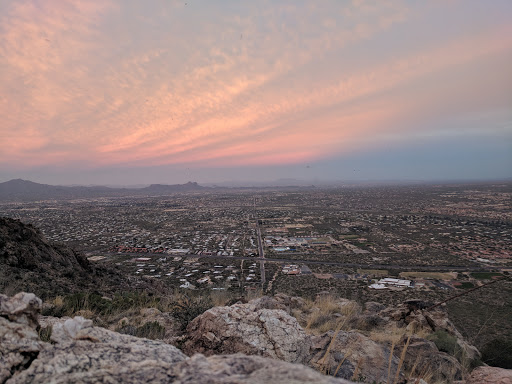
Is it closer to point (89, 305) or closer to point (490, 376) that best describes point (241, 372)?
point (490, 376)

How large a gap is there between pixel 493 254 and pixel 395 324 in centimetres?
4175

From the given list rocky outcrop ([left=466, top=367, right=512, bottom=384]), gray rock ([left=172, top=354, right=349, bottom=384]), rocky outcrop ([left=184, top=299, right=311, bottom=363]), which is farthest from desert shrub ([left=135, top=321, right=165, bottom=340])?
rocky outcrop ([left=466, top=367, right=512, bottom=384])

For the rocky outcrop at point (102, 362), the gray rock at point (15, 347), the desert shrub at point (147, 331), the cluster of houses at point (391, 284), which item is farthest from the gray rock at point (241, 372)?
the cluster of houses at point (391, 284)

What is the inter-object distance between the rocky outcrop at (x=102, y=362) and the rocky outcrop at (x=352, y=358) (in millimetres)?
1979

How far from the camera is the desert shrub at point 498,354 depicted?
5.43 meters

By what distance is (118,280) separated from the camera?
13.2 m

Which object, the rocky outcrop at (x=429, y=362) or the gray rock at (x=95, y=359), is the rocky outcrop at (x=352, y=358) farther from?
the gray rock at (x=95, y=359)

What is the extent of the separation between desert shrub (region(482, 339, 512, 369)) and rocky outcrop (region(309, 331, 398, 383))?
11.1 feet

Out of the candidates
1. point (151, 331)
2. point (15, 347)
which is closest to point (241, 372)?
point (15, 347)

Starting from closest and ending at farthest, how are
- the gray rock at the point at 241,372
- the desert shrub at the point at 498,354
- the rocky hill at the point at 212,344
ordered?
1. the gray rock at the point at 241,372
2. the rocky hill at the point at 212,344
3. the desert shrub at the point at 498,354

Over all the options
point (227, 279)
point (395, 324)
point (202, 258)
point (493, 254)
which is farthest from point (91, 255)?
point (493, 254)

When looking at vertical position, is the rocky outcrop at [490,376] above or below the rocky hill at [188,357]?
below

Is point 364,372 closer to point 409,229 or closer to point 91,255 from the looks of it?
point 91,255

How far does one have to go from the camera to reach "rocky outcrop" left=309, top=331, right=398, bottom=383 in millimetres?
3481
